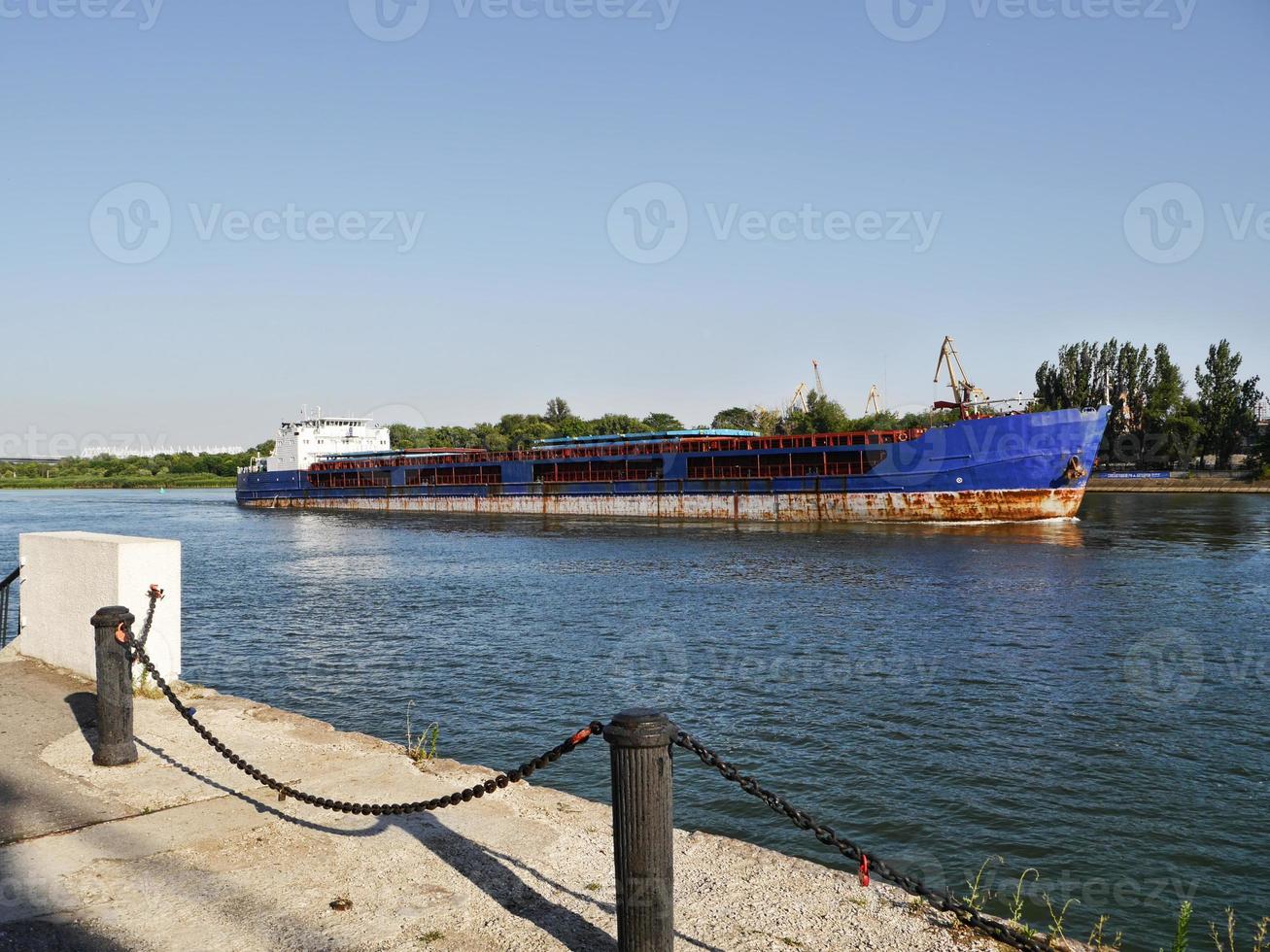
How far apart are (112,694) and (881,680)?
500 inches

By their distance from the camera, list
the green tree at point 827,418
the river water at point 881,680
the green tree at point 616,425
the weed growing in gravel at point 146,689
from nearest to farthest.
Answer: the weed growing in gravel at point 146,689 → the river water at point 881,680 → the green tree at point 827,418 → the green tree at point 616,425

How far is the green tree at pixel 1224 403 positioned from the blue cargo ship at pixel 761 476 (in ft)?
184

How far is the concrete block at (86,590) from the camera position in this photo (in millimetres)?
9047

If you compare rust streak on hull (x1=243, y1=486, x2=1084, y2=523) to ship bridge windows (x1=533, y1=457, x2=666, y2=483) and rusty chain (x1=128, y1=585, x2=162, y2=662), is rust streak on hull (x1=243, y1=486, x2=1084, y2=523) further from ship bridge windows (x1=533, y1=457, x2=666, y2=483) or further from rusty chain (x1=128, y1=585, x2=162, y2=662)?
rusty chain (x1=128, y1=585, x2=162, y2=662)

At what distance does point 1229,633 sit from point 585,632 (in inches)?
589

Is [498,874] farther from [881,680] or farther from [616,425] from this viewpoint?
[616,425]

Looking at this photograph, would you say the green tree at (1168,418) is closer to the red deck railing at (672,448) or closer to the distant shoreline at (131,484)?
the red deck railing at (672,448)

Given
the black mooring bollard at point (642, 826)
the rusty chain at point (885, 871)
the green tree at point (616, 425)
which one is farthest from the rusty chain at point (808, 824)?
the green tree at point (616, 425)

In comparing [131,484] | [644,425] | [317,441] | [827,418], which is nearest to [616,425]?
[644,425]

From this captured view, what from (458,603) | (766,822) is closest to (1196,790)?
(766,822)

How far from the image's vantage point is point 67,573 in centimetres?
978

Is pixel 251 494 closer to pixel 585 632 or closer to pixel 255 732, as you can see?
pixel 585 632

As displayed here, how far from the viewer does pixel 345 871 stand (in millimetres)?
5523

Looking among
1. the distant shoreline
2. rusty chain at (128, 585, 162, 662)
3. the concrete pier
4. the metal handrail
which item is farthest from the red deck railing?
the distant shoreline
